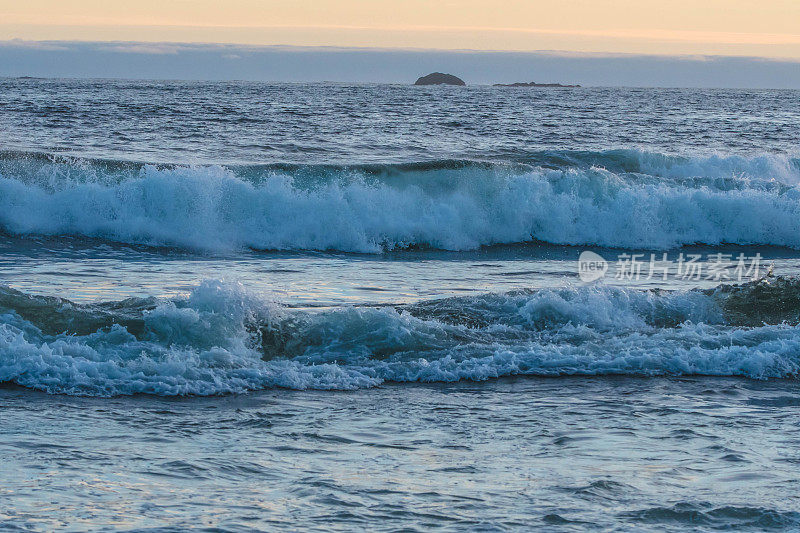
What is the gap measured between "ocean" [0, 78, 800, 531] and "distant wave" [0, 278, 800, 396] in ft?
0.09

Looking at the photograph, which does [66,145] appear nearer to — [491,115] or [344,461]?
[344,461]

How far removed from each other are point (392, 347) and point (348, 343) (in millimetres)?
398

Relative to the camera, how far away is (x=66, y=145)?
2222 cm

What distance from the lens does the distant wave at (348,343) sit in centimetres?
728

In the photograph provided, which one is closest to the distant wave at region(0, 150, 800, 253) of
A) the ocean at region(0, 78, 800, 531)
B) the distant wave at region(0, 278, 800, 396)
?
the ocean at region(0, 78, 800, 531)

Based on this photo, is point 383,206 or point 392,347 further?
point 383,206

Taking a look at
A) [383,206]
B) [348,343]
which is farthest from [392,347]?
[383,206]

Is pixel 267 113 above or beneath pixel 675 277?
above

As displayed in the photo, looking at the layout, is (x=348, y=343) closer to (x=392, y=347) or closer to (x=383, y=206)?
(x=392, y=347)

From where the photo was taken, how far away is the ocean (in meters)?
4.77

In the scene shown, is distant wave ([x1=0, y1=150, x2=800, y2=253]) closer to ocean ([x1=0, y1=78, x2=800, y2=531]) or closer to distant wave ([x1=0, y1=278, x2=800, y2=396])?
ocean ([x1=0, y1=78, x2=800, y2=531])

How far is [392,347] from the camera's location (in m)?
8.22

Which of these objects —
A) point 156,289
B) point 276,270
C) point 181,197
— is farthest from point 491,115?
point 156,289

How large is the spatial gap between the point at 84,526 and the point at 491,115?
120 ft
